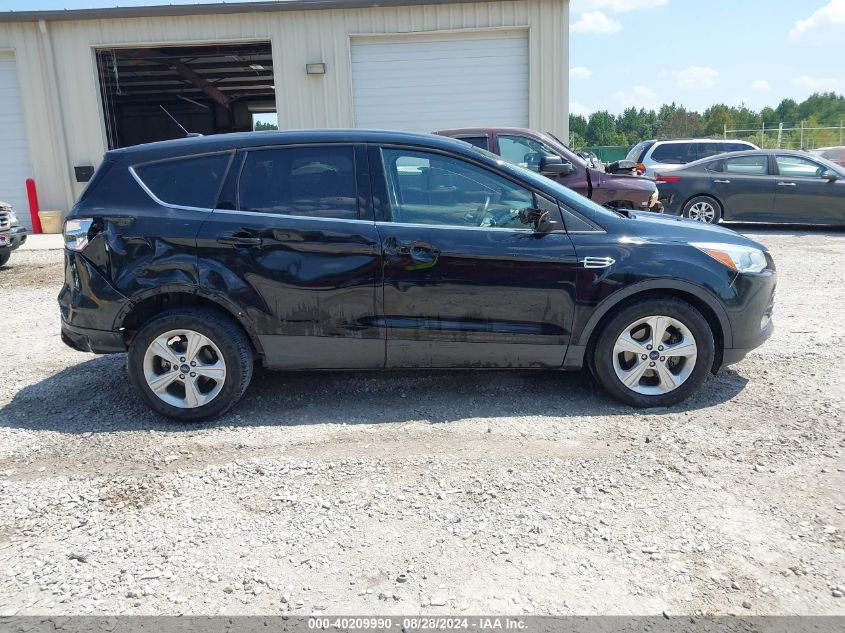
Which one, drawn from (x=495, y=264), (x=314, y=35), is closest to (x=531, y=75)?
(x=314, y=35)

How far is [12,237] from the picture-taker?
10766 millimetres

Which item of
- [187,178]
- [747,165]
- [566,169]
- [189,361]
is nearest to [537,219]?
[187,178]

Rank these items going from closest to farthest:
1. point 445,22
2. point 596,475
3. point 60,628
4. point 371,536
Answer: point 60,628 < point 371,536 < point 596,475 < point 445,22

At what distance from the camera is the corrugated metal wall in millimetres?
14953

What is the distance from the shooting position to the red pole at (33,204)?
15609mm

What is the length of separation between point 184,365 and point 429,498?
1.95 m

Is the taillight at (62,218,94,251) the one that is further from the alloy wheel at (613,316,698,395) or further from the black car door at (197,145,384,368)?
the alloy wheel at (613,316,698,395)

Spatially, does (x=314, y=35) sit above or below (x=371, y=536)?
above

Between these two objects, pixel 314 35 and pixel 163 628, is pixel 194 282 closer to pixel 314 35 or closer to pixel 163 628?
pixel 163 628

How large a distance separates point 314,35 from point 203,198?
12.1m

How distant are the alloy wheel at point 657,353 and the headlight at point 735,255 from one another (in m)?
0.52

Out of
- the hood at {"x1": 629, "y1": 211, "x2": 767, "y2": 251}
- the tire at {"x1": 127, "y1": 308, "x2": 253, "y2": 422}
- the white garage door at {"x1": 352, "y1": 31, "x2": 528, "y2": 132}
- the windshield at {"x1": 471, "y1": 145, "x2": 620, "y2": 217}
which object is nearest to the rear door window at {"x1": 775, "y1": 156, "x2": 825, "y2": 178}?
the white garage door at {"x1": 352, "y1": 31, "x2": 528, "y2": 132}

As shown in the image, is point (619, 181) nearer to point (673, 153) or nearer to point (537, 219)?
point (537, 219)

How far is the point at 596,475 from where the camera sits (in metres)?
3.66
